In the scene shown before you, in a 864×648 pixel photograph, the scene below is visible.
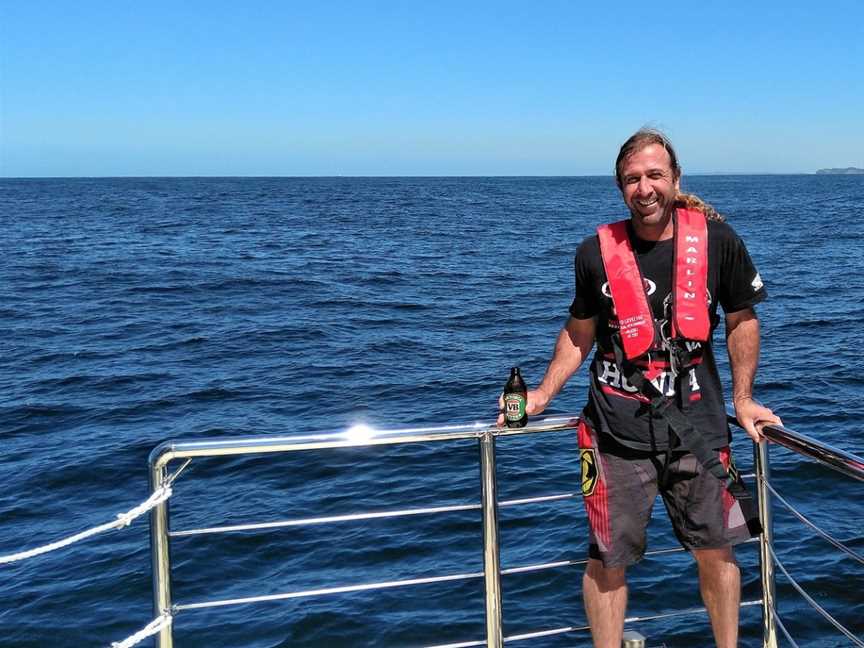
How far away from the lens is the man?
3.24 metres

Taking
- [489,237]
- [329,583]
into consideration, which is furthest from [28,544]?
[489,237]

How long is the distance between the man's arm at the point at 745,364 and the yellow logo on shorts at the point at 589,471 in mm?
555

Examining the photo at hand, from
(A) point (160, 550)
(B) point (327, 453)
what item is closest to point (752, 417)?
(A) point (160, 550)

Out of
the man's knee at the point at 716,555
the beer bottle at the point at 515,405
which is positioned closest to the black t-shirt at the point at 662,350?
the beer bottle at the point at 515,405

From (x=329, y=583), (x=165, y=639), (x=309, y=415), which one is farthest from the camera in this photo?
(x=309, y=415)

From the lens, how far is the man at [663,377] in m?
3.24

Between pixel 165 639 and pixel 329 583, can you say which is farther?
pixel 329 583

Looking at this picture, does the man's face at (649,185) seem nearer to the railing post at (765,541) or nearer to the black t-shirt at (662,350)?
the black t-shirt at (662,350)

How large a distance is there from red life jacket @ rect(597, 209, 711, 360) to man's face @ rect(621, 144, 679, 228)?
74mm

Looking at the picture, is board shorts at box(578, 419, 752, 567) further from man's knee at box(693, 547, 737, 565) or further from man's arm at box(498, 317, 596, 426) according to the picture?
man's arm at box(498, 317, 596, 426)

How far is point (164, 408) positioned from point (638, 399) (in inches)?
A: 455

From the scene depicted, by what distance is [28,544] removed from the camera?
907 cm

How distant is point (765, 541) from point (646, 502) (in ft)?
1.79

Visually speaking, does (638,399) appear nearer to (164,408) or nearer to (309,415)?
(309,415)
